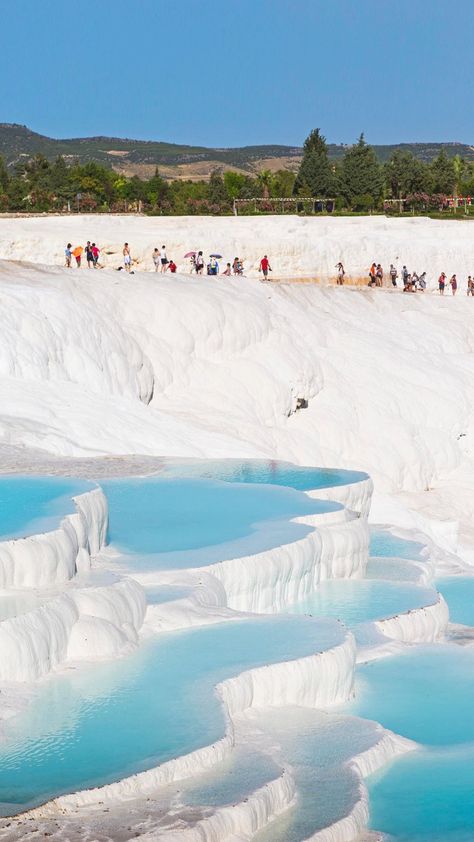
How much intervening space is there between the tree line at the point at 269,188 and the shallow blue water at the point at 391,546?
1271 inches

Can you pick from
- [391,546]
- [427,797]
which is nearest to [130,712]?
[427,797]

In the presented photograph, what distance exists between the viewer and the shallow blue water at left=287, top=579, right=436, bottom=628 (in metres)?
12.3

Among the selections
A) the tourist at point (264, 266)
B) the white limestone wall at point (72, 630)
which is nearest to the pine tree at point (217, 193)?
the tourist at point (264, 266)

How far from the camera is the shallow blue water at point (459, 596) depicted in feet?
46.1

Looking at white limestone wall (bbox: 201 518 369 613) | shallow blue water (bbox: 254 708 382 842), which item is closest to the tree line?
white limestone wall (bbox: 201 518 369 613)

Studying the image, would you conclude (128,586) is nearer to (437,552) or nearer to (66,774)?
(66,774)

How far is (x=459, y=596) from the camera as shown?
14797 mm

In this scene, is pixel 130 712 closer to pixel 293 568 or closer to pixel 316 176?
pixel 293 568

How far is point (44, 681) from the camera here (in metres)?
9.14

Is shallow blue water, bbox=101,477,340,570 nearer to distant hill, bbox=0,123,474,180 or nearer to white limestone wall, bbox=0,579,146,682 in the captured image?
white limestone wall, bbox=0,579,146,682

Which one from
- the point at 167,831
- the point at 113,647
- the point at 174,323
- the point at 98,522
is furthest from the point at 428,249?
the point at 167,831

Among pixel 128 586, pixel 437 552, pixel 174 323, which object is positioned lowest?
pixel 437 552

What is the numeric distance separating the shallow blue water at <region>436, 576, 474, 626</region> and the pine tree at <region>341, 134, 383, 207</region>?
39308 millimetres

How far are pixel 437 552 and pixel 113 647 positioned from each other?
7.72 metres
